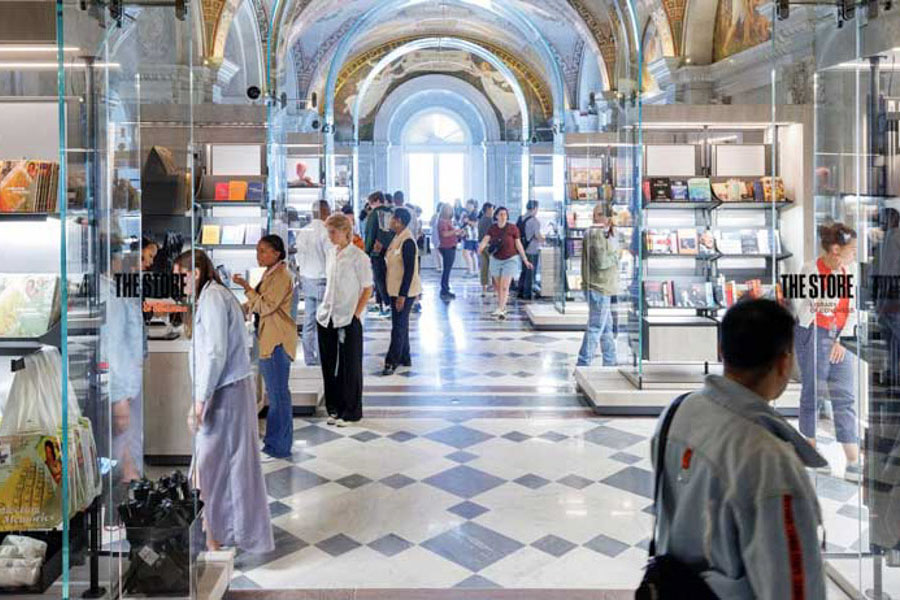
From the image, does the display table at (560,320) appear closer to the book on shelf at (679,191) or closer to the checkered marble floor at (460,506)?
the book on shelf at (679,191)

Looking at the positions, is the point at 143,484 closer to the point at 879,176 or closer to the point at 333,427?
the point at 879,176

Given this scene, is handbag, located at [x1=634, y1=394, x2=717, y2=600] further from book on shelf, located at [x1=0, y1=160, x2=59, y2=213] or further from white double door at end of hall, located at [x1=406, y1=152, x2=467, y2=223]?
white double door at end of hall, located at [x1=406, y1=152, x2=467, y2=223]

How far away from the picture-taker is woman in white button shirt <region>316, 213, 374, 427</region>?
22.1 feet

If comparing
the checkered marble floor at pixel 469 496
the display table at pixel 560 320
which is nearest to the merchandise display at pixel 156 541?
the checkered marble floor at pixel 469 496

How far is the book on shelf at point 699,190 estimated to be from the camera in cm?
832

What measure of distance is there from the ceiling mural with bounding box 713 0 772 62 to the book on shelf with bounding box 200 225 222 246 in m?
6.63

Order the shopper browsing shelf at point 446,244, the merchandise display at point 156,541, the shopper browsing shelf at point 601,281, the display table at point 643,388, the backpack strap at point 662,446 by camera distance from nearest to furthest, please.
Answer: the backpack strap at point 662,446 < the merchandise display at point 156,541 < the display table at point 643,388 < the shopper browsing shelf at point 601,281 < the shopper browsing shelf at point 446,244

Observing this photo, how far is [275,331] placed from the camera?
5953 millimetres

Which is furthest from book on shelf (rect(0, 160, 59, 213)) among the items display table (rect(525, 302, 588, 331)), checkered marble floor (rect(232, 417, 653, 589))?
display table (rect(525, 302, 588, 331))

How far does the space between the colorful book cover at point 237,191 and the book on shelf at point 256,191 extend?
0.04 m

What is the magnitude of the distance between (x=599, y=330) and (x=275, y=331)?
392 cm

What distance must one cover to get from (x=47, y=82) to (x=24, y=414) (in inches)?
46.4

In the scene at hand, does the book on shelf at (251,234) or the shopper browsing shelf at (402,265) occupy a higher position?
the book on shelf at (251,234)

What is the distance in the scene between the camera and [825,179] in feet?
13.0
